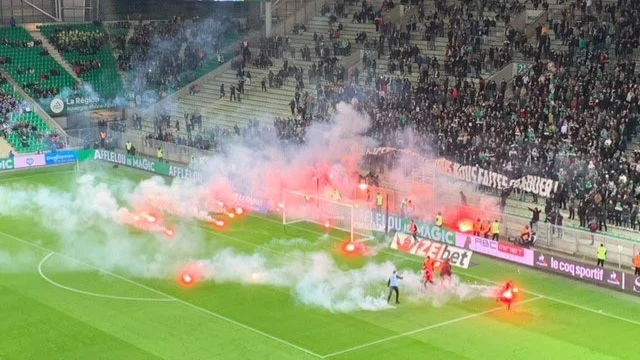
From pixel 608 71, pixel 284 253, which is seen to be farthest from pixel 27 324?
pixel 608 71

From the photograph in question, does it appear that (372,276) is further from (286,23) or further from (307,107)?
(286,23)

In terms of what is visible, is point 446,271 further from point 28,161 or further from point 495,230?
point 28,161

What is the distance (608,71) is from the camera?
52.2m

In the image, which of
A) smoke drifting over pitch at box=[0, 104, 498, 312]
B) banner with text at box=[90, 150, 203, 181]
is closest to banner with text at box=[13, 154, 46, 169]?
banner with text at box=[90, 150, 203, 181]

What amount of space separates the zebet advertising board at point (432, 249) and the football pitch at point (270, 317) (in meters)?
0.43

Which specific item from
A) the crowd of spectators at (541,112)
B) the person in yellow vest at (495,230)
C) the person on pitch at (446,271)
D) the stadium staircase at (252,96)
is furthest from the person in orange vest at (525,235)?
the stadium staircase at (252,96)

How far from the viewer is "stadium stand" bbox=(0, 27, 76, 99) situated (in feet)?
227

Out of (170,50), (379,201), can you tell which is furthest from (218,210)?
(170,50)

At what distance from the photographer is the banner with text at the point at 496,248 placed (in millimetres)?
39625

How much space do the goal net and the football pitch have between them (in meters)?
1.86

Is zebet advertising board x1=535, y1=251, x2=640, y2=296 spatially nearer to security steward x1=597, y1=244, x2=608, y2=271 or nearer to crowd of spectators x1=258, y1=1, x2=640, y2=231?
security steward x1=597, y1=244, x2=608, y2=271

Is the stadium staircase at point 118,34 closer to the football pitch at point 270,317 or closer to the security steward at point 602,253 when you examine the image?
the football pitch at point 270,317

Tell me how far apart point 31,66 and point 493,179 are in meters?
37.8

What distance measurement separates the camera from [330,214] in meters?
46.3
